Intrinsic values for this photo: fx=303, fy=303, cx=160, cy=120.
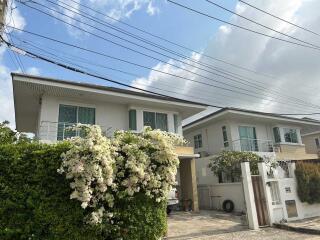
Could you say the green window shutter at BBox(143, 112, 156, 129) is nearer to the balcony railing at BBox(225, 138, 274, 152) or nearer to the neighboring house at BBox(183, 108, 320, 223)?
the neighboring house at BBox(183, 108, 320, 223)

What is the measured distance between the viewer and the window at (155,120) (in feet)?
56.3

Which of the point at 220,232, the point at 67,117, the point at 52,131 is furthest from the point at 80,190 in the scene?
the point at 67,117

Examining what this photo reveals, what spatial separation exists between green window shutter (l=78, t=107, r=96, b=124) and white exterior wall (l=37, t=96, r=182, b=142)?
175 millimetres

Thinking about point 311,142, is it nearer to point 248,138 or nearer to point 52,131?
point 248,138

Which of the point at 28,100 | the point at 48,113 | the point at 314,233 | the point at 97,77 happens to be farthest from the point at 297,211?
the point at 28,100

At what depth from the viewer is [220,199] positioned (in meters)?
18.2

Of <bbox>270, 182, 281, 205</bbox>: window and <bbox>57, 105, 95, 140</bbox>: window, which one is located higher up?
<bbox>57, 105, 95, 140</bbox>: window

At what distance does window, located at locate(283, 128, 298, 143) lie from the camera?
2431cm

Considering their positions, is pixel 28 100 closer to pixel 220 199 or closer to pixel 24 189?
pixel 24 189

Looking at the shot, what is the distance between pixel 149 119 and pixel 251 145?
9.31 meters

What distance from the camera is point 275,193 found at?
1230 cm

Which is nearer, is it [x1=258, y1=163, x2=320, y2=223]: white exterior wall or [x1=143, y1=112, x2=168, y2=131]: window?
[x1=258, y1=163, x2=320, y2=223]: white exterior wall

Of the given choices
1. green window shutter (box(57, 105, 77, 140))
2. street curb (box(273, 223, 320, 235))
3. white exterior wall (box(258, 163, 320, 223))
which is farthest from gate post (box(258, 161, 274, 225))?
green window shutter (box(57, 105, 77, 140))

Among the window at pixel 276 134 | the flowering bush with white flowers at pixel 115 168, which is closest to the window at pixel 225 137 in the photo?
the window at pixel 276 134
